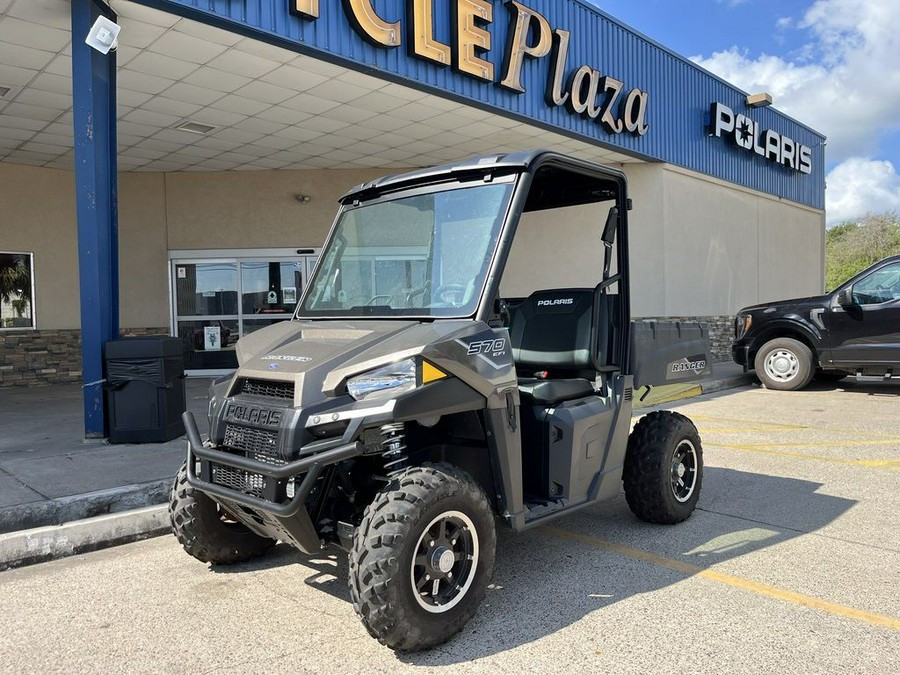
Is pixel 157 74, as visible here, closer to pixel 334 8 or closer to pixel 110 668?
pixel 334 8

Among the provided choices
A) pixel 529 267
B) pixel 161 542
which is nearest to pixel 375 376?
pixel 161 542

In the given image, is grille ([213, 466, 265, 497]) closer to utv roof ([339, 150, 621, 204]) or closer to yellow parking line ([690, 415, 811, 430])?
utv roof ([339, 150, 621, 204])

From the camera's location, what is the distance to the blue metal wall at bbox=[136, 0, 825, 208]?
313 inches

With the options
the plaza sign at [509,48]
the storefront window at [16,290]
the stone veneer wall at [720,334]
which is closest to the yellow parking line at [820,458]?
the plaza sign at [509,48]

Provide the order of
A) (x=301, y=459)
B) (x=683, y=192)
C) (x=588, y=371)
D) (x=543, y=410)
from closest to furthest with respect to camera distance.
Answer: (x=301, y=459), (x=543, y=410), (x=588, y=371), (x=683, y=192)

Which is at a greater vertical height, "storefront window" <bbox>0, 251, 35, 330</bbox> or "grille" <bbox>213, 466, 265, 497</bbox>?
"storefront window" <bbox>0, 251, 35, 330</bbox>

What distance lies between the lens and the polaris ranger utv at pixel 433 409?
3.07 m

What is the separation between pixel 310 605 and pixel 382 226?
84.6 inches

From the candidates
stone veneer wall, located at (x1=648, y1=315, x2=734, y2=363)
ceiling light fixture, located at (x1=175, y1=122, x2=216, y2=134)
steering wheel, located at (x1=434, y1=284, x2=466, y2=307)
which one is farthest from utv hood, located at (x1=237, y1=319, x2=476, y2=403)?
stone veneer wall, located at (x1=648, y1=315, x2=734, y2=363)

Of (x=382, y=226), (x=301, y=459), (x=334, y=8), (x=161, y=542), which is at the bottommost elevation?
(x=161, y=542)

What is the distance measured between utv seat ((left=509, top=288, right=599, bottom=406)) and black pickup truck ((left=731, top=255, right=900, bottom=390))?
794 cm

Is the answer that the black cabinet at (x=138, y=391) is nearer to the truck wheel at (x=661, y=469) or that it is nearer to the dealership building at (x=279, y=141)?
the dealership building at (x=279, y=141)

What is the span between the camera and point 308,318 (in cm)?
423

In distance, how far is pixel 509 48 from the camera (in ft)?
35.1
